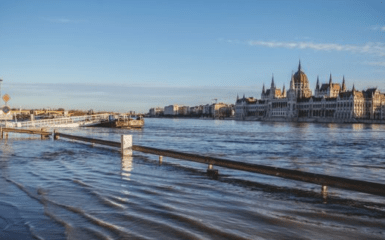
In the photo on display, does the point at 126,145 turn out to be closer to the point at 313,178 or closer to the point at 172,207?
the point at 313,178

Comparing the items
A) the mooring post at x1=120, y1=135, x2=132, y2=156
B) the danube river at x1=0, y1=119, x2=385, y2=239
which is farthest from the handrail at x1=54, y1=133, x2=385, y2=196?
the mooring post at x1=120, y1=135, x2=132, y2=156

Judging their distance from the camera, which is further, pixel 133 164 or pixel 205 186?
pixel 133 164

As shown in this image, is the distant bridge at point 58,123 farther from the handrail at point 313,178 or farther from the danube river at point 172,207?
the handrail at point 313,178

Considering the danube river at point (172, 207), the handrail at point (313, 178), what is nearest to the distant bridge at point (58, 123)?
the danube river at point (172, 207)

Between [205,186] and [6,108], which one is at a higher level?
[6,108]

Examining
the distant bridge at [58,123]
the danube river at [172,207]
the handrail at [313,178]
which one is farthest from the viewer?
the distant bridge at [58,123]

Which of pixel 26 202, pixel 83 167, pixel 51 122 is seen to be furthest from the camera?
pixel 51 122

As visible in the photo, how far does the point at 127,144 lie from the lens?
20078 millimetres

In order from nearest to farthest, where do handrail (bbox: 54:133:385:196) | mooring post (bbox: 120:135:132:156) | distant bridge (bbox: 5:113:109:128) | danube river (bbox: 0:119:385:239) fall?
danube river (bbox: 0:119:385:239) < handrail (bbox: 54:133:385:196) < mooring post (bbox: 120:135:132:156) < distant bridge (bbox: 5:113:109:128)

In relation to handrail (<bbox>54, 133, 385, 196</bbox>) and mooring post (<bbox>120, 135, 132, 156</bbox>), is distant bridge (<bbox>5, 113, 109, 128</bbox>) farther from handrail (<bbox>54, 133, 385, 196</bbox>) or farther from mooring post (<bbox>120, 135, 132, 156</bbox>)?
handrail (<bbox>54, 133, 385, 196</bbox>)

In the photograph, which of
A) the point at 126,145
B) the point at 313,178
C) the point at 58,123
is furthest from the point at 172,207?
the point at 58,123

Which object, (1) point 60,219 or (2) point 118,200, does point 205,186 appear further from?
(1) point 60,219

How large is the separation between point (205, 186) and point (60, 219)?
5.34m

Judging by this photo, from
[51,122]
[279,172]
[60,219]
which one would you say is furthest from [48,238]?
[51,122]
